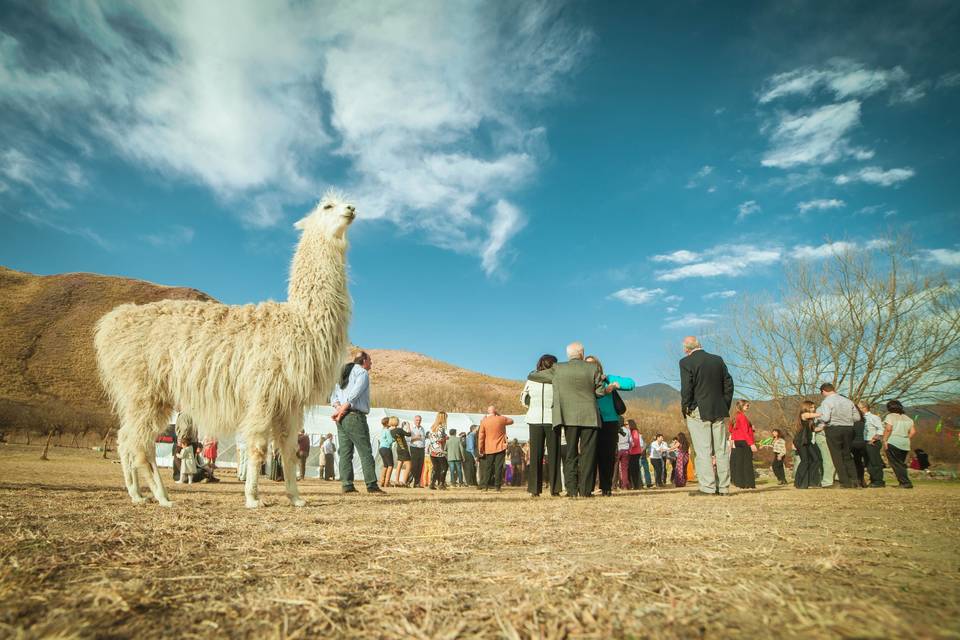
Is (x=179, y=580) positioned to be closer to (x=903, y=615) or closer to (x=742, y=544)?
(x=903, y=615)

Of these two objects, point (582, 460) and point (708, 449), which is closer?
point (582, 460)

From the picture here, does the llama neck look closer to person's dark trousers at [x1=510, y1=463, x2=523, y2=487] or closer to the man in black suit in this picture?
the man in black suit

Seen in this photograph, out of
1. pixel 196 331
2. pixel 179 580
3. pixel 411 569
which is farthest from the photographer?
pixel 196 331

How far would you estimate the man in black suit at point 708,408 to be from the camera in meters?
7.57

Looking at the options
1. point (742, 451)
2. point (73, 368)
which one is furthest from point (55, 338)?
point (742, 451)

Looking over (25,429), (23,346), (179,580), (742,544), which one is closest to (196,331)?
(179,580)

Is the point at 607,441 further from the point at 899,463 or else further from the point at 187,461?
the point at 187,461

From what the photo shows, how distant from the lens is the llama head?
604cm

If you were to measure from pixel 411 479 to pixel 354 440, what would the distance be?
887cm

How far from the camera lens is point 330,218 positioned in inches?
241

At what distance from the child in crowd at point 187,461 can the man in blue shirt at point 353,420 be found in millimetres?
6626

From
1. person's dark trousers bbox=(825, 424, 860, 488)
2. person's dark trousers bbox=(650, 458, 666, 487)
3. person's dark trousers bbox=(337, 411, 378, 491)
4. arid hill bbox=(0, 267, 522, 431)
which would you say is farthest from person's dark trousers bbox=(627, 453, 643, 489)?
arid hill bbox=(0, 267, 522, 431)

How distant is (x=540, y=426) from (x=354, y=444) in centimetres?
313

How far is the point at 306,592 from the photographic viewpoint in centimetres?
162
